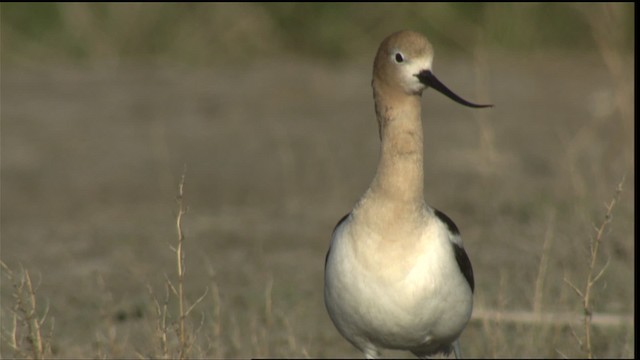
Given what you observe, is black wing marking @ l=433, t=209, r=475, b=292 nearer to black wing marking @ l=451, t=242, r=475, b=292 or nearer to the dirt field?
black wing marking @ l=451, t=242, r=475, b=292

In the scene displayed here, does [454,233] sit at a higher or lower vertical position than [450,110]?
higher

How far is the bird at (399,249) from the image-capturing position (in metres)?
4.70

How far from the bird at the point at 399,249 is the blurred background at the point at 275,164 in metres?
0.44

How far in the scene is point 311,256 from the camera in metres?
7.77

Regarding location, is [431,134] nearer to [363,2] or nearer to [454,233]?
[363,2]

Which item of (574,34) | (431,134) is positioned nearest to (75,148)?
(431,134)

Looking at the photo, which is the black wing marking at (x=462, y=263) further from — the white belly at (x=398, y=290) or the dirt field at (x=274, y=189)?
the dirt field at (x=274, y=189)

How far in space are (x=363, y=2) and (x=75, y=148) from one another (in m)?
4.26

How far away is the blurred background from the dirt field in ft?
0.08

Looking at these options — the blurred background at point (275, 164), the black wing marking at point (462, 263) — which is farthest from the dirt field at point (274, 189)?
the black wing marking at point (462, 263)

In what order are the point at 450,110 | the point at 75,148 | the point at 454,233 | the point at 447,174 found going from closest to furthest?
the point at 454,233 → the point at 447,174 → the point at 75,148 → the point at 450,110

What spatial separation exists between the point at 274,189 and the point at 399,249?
15.5 ft

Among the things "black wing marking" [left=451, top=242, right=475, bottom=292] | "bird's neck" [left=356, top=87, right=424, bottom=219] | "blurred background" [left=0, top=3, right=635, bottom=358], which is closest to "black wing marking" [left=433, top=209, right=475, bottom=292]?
"black wing marking" [left=451, top=242, right=475, bottom=292]

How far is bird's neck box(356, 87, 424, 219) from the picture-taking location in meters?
4.80
